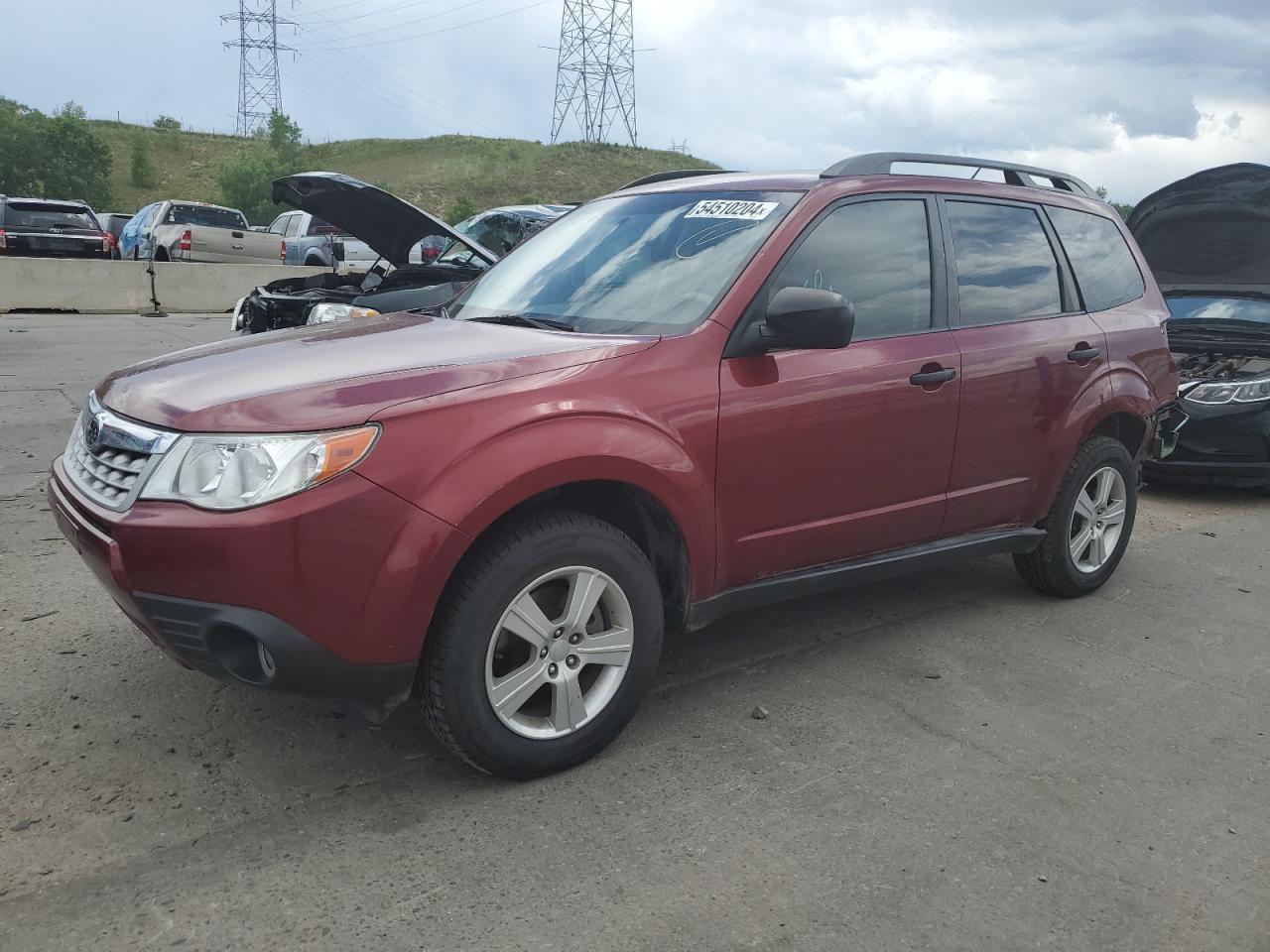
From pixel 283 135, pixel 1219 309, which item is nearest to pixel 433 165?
pixel 283 135

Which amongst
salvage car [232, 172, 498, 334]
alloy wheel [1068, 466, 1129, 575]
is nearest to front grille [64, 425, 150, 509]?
alloy wheel [1068, 466, 1129, 575]

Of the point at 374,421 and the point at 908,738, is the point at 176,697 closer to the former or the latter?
the point at 374,421

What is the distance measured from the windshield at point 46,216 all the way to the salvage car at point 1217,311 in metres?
18.6

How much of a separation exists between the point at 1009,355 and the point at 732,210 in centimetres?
131

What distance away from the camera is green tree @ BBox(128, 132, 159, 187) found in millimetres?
80750

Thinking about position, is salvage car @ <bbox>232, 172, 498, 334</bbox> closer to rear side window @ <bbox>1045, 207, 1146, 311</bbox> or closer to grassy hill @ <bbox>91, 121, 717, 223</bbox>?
rear side window @ <bbox>1045, 207, 1146, 311</bbox>

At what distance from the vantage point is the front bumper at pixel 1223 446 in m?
7.20

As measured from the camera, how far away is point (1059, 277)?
4.81 meters

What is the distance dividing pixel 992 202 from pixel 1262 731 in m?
2.30

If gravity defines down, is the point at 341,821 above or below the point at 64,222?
below

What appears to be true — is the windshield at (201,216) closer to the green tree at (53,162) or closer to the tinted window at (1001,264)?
the tinted window at (1001,264)

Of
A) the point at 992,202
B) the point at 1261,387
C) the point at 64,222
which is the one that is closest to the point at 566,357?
the point at 992,202

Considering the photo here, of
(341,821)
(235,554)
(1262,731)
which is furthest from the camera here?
(1262,731)

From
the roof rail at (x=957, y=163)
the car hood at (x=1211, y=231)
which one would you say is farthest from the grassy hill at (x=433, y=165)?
the roof rail at (x=957, y=163)
